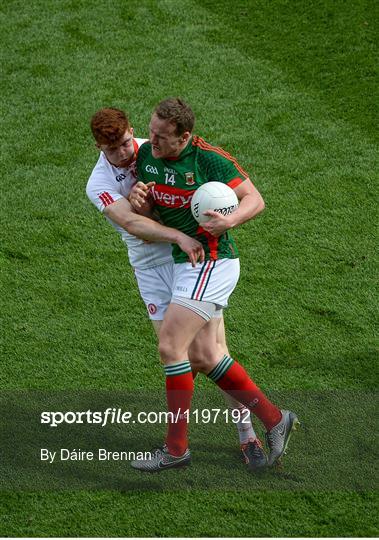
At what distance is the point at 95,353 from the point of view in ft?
22.3

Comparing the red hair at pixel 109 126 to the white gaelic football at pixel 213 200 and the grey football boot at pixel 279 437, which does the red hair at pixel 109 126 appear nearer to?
the white gaelic football at pixel 213 200

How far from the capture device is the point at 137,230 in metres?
5.59

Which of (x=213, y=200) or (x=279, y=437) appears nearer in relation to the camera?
(x=213, y=200)

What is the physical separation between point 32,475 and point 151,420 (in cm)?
82

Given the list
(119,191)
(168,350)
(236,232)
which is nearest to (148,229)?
(119,191)

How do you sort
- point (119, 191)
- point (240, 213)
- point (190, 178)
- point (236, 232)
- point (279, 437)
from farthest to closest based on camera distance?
point (236, 232) → point (279, 437) → point (119, 191) → point (190, 178) → point (240, 213)

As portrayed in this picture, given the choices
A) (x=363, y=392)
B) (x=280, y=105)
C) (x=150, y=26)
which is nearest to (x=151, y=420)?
(x=363, y=392)

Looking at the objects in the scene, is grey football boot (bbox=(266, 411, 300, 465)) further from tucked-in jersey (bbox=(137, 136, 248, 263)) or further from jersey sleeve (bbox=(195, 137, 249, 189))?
jersey sleeve (bbox=(195, 137, 249, 189))

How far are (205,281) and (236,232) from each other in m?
2.40

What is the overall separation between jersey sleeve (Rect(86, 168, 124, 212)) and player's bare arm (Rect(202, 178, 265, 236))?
0.56 m

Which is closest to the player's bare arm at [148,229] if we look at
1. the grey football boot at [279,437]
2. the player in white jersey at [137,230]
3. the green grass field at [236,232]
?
the player in white jersey at [137,230]

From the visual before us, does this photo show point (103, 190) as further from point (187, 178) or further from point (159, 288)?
point (159, 288)

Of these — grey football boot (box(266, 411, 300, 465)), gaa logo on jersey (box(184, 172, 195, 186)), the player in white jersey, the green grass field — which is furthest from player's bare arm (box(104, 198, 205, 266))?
the green grass field

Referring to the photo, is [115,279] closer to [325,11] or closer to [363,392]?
[363,392]
